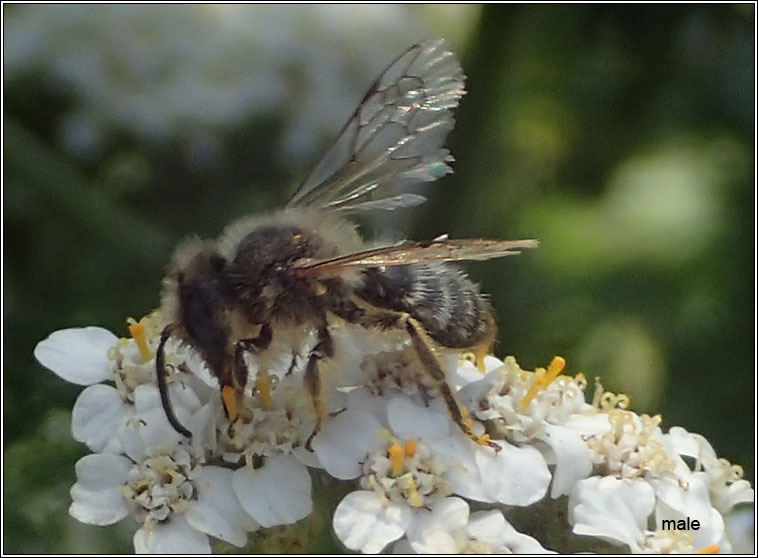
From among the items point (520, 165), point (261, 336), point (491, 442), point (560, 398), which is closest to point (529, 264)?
point (520, 165)

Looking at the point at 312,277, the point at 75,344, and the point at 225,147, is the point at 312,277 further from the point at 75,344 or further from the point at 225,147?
the point at 225,147

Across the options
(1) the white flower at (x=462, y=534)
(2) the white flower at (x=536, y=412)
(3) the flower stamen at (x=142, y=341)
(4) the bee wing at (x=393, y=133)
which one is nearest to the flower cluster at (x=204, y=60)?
(4) the bee wing at (x=393, y=133)

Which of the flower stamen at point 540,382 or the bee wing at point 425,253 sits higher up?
the bee wing at point 425,253

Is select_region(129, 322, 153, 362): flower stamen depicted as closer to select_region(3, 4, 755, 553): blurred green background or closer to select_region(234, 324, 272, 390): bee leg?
select_region(234, 324, 272, 390): bee leg

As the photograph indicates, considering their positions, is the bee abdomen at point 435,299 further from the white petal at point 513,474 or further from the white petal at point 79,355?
the white petal at point 79,355

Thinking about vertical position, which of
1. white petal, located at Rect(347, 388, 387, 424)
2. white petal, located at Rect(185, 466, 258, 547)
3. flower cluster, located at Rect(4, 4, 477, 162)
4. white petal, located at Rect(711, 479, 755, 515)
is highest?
flower cluster, located at Rect(4, 4, 477, 162)

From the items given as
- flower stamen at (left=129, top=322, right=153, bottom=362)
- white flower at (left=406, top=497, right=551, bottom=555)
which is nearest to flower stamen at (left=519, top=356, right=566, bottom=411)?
white flower at (left=406, top=497, right=551, bottom=555)

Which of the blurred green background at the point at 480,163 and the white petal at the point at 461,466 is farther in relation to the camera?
the blurred green background at the point at 480,163
